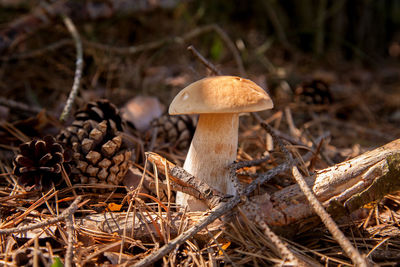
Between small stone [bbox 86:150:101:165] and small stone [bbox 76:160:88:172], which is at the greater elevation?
small stone [bbox 86:150:101:165]

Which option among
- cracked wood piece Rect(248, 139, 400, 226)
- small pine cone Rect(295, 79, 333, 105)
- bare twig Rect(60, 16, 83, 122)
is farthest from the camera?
small pine cone Rect(295, 79, 333, 105)

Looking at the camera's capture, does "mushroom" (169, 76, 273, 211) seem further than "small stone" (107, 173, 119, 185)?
No

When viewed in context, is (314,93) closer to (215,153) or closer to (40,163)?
(215,153)

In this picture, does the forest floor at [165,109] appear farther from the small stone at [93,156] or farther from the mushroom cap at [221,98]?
the mushroom cap at [221,98]

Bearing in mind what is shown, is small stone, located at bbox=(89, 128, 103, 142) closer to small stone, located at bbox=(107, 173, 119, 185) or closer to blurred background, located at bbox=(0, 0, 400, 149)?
small stone, located at bbox=(107, 173, 119, 185)

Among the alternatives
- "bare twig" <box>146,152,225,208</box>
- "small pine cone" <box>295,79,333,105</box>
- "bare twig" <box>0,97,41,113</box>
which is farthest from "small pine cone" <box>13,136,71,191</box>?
"small pine cone" <box>295,79,333,105</box>

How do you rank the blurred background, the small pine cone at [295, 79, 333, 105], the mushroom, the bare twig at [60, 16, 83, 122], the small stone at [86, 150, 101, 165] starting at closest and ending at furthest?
1. the mushroom
2. the small stone at [86, 150, 101, 165]
3. the bare twig at [60, 16, 83, 122]
4. the blurred background
5. the small pine cone at [295, 79, 333, 105]

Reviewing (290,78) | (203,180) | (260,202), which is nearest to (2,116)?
(203,180)

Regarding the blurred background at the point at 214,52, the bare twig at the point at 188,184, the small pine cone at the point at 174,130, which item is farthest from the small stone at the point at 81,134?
the blurred background at the point at 214,52
